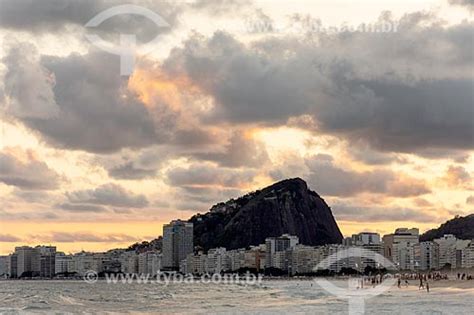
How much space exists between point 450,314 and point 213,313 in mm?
15322

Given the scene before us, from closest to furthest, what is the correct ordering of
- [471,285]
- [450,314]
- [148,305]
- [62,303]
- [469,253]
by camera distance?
1. [450,314]
2. [148,305]
3. [62,303]
4. [471,285]
5. [469,253]

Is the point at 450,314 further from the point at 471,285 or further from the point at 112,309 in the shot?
the point at 471,285

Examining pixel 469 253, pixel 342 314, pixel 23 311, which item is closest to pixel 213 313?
pixel 342 314

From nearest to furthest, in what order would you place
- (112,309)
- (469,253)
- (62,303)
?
(112,309)
(62,303)
(469,253)

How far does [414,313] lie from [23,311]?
88.8ft

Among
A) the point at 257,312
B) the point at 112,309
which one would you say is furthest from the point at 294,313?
the point at 112,309

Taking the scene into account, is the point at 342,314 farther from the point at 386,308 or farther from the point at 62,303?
the point at 62,303

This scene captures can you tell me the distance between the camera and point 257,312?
57.5 metres

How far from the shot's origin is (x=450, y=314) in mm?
50469

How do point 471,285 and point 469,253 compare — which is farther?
point 469,253

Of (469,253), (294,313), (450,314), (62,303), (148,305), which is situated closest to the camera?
(450,314)

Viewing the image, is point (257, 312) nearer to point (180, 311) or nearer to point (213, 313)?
point (213, 313)

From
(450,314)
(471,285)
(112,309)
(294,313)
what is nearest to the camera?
(450,314)

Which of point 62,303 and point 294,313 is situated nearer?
point 294,313
